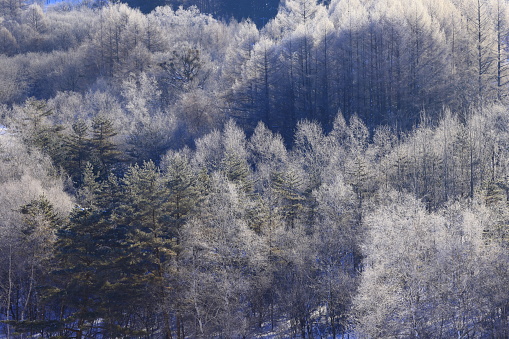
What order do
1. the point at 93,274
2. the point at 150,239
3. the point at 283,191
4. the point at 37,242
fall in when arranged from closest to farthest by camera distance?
the point at 93,274, the point at 150,239, the point at 37,242, the point at 283,191

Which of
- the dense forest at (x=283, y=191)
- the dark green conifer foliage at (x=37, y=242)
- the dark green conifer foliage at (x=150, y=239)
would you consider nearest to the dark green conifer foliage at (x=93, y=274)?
the dense forest at (x=283, y=191)

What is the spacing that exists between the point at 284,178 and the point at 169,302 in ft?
44.6

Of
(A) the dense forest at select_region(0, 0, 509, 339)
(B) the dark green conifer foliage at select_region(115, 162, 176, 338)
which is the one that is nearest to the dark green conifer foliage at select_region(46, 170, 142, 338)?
(A) the dense forest at select_region(0, 0, 509, 339)

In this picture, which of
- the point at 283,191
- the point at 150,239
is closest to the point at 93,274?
the point at 150,239

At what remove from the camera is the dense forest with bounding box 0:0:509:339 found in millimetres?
28391

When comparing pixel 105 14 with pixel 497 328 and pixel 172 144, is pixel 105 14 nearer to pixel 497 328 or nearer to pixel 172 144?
pixel 172 144

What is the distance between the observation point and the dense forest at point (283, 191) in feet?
93.1

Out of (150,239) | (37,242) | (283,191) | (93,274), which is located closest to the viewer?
(93,274)

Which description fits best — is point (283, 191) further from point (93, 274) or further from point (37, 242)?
point (37, 242)

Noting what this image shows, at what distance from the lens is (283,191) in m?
37.7

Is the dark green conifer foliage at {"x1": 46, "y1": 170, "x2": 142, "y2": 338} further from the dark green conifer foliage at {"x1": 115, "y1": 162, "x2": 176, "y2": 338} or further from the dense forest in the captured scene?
the dark green conifer foliage at {"x1": 115, "y1": 162, "x2": 176, "y2": 338}

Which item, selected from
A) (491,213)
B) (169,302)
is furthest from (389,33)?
(169,302)

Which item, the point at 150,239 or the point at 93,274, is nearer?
the point at 93,274

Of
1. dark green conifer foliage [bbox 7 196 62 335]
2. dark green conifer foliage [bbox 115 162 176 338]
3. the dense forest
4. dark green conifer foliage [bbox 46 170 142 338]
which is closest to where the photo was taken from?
the dense forest
